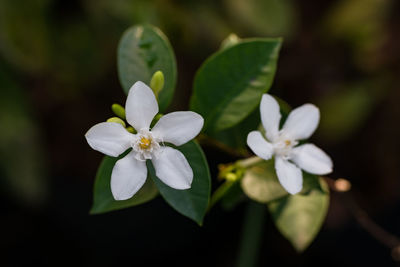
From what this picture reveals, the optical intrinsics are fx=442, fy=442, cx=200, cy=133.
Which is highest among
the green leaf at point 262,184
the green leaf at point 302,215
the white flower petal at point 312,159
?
the white flower petal at point 312,159

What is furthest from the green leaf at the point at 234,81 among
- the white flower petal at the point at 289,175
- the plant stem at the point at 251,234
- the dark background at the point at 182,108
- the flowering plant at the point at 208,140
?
the dark background at the point at 182,108

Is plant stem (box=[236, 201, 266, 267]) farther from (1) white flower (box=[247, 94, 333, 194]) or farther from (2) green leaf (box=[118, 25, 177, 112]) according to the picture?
(2) green leaf (box=[118, 25, 177, 112])

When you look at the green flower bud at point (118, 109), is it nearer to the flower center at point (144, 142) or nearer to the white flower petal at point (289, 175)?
the flower center at point (144, 142)

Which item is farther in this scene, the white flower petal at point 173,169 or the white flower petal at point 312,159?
the white flower petal at point 312,159

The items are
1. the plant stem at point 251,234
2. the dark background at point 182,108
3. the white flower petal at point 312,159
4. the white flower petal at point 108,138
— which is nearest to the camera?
the white flower petal at point 108,138

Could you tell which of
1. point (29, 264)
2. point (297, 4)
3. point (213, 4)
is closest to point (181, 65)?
point (213, 4)

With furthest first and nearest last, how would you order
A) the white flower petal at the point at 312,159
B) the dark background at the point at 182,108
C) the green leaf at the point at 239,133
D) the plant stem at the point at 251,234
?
the dark background at the point at 182,108
the plant stem at the point at 251,234
the green leaf at the point at 239,133
the white flower petal at the point at 312,159
